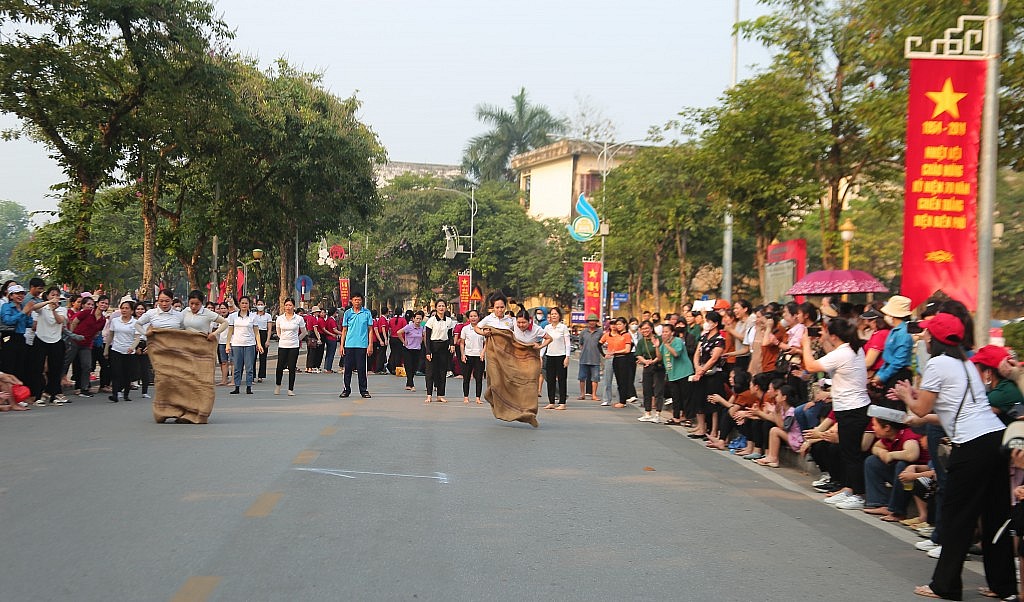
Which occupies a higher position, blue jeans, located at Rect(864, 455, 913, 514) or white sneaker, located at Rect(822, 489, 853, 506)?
blue jeans, located at Rect(864, 455, 913, 514)

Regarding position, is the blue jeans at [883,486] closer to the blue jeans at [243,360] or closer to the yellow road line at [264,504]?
the yellow road line at [264,504]

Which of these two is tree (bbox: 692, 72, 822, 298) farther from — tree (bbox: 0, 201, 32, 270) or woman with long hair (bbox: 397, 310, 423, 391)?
tree (bbox: 0, 201, 32, 270)

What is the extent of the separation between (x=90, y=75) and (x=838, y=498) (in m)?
19.8

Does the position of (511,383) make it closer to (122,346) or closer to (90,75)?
(122,346)

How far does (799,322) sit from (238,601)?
27.5 ft

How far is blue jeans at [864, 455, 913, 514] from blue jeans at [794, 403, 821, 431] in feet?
5.32

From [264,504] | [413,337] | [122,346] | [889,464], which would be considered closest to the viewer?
[264,504]

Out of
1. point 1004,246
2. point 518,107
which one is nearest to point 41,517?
point 1004,246

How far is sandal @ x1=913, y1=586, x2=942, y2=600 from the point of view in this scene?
6488mm

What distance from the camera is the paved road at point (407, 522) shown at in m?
6.18

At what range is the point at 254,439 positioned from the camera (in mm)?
12414

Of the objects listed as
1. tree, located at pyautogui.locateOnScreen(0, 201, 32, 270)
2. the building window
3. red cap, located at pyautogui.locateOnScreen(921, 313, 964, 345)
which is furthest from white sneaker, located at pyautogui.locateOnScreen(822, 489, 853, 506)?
tree, located at pyautogui.locateOnScreen(0, 201, 32, 270)

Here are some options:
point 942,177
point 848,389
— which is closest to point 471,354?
point 942,177

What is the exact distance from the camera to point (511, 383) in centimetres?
1538
